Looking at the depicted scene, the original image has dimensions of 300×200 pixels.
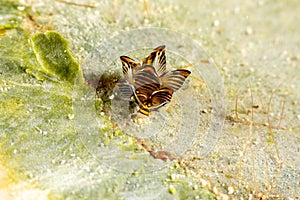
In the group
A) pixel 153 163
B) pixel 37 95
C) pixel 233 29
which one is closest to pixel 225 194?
pixel 153 163

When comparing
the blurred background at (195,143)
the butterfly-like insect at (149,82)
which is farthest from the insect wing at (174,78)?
the blurred background at (195,143)

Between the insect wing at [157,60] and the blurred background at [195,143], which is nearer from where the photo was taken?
the blurred background at [195,143]

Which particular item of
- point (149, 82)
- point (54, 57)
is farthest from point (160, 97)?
point (54, 57)

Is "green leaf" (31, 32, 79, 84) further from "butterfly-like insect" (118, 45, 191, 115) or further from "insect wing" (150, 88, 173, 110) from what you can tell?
"insect wing" (150, 88, 173, 110)

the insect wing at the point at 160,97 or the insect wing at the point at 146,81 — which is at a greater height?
the insect wing at the point at 146,81

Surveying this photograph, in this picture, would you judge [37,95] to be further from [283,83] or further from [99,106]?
[283,83]

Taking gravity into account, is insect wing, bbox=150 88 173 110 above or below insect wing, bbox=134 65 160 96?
below

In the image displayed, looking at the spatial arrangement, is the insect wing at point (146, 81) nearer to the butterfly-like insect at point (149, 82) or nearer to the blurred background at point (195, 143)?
the butterfly-like insect at point (149, 82)

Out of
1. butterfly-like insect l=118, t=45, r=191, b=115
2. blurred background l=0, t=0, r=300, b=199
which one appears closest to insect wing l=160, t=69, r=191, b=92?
butterfly-like insect l=118, t=45, r=191, b=115
